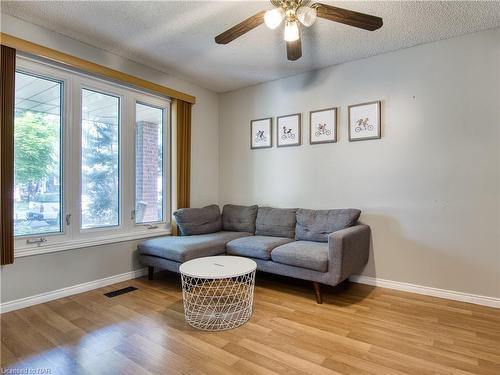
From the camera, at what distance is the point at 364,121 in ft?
10.5

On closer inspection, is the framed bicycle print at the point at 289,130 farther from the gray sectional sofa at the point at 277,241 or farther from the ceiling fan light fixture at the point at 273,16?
the ceiling fan light fixture at the point at 273,16

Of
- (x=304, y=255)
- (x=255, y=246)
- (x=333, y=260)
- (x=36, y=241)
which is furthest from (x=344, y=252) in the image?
(x=36, y=241)

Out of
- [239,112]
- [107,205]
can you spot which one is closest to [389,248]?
[239,112]

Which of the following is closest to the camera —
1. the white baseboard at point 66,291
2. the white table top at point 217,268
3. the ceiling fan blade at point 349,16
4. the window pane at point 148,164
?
the ceiling fan blade at point 349,16

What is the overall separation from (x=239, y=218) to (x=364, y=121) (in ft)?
6.38

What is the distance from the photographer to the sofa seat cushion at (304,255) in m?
2.61

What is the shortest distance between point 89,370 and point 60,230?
1580 mm

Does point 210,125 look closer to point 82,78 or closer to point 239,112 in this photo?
point 239,112

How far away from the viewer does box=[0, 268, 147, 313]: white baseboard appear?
2.46 meters

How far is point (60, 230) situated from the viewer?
2818 millimetres

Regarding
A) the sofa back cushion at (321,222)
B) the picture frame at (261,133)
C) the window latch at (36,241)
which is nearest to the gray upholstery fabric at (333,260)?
the sofa back cushion at (321,222)

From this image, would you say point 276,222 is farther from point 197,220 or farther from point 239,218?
point 197,220

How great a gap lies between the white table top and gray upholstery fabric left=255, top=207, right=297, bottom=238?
1.02 meters

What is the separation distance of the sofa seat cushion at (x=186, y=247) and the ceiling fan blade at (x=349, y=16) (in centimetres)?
234
